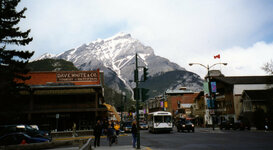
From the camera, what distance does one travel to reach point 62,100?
161 ft

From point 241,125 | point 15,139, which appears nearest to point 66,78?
point 241,125

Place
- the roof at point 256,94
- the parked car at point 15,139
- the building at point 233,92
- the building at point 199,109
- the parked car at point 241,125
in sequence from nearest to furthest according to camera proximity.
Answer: the parked car at point 15,139, the parked car at point 241,125, the roof at point 256,94, the building at point 233,92, the building at point 199,109

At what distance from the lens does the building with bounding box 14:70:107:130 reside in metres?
45.8

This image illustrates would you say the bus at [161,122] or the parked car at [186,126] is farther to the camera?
the parked car at [186,126]

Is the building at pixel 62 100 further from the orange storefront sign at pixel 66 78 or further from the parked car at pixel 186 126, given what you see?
the parked car at pixel 186 126

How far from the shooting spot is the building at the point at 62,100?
4585 cm

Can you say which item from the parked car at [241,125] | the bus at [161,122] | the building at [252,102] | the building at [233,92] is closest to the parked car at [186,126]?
the bus at [161,122]

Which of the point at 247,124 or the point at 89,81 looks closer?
the point at 247,124

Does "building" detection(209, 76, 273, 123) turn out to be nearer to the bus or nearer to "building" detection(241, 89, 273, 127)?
"building" detection(241, 89, 273, 127)

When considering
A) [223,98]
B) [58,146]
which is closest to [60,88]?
[58,146]

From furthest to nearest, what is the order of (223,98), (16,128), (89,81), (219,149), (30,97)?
(223,98), (89,81), (30,97), (16,128), (219,149)

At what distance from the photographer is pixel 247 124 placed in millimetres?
40188

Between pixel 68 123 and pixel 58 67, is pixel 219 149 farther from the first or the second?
pixel 58 67

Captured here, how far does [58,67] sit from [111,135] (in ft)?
569
